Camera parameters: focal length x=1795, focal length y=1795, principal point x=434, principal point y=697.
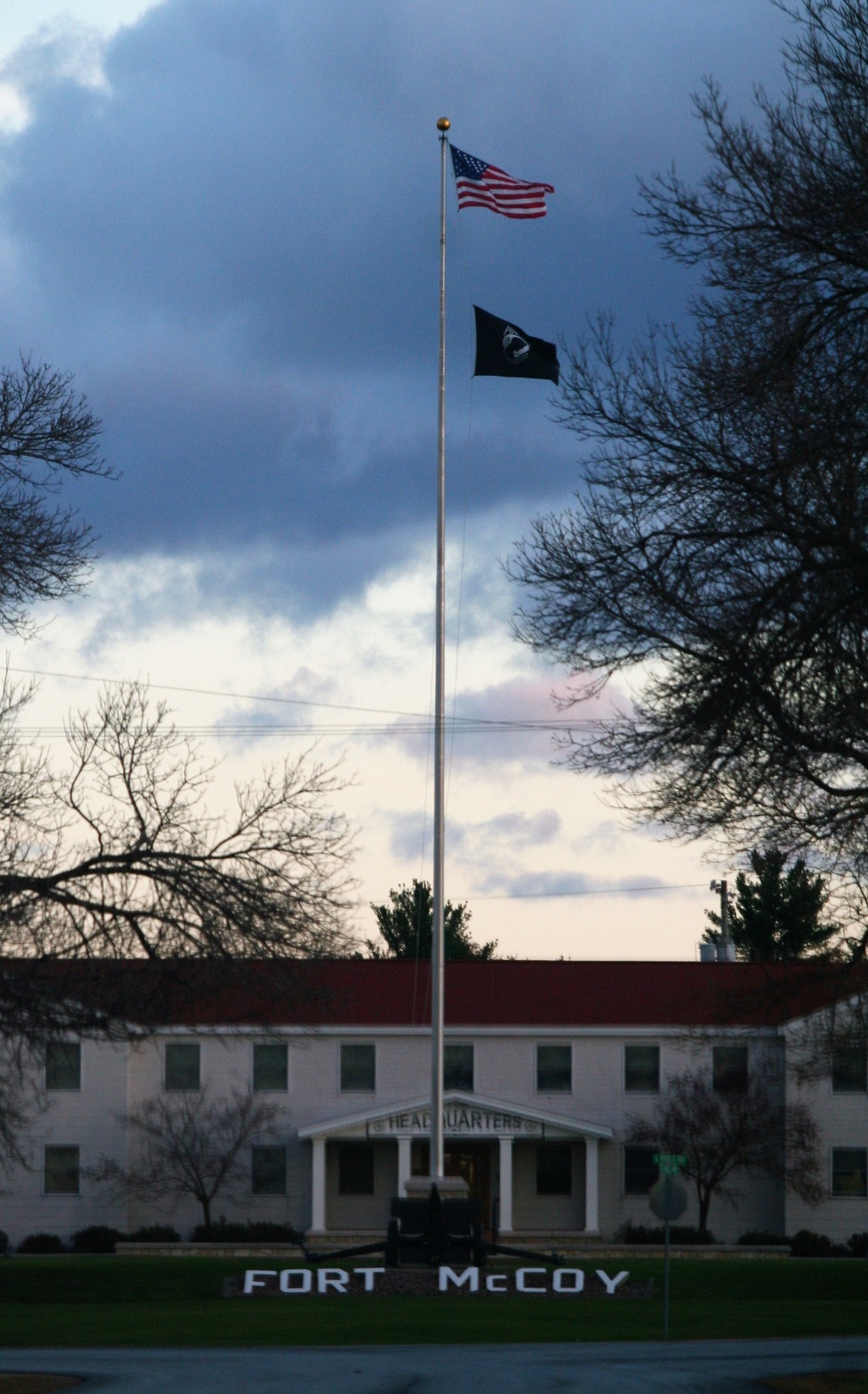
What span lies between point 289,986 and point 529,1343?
496 cm

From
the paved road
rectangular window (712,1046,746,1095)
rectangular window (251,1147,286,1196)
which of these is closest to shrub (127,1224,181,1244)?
rectangular window (251,1147,286,1196)

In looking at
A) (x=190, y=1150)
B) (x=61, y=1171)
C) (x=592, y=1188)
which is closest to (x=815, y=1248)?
(x=592, y=1188)

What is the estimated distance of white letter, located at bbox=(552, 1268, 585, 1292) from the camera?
1081 inches

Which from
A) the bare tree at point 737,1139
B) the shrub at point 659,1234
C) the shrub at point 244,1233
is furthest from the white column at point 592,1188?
the shrub at point 244,1233

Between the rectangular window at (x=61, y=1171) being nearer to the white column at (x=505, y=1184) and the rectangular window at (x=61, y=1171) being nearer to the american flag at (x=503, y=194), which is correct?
the white column at (x=505, y=1184)

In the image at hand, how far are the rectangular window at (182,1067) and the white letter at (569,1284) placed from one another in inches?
1018

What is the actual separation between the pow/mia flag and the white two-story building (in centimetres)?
2674

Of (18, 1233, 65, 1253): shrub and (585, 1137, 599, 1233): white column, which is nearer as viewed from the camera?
(18, 1233, 65, 1253): shrub

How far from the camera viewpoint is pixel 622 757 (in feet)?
52.4

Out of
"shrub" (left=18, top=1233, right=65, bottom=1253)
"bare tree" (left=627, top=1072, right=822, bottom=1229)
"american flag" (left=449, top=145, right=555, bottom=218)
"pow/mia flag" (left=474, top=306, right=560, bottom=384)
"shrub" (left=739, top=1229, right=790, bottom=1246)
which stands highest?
"american flag" (left=449, top=145, right=555, bottom=218)

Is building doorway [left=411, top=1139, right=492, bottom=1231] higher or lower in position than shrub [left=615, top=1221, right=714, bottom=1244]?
higher

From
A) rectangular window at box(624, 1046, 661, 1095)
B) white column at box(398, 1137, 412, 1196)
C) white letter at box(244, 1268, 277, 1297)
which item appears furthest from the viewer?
rectangular window at box(624, 1046, 661, 1095)

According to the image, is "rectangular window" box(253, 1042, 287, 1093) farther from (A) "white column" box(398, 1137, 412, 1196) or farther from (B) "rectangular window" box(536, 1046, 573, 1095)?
(B) "rectangular window" box(536, 1046, 573, 1095)

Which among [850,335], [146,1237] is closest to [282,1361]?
[850,335]
